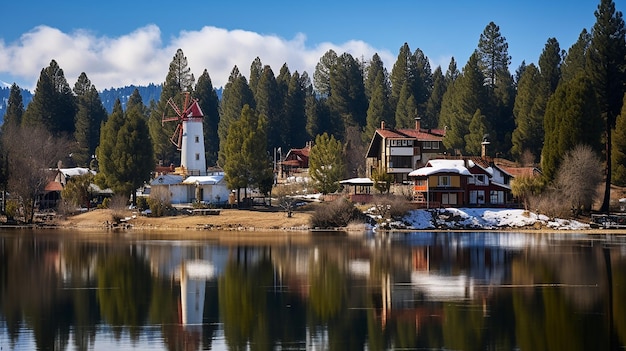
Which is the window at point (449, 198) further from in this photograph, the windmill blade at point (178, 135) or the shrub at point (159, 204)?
the windmill blade at point (178, 135)

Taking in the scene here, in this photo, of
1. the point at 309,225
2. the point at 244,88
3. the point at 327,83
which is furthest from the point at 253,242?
the point at 327,83

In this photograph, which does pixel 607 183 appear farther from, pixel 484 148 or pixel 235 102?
pixel 235 102

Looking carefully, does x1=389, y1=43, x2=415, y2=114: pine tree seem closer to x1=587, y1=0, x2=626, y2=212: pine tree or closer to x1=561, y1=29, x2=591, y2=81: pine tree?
x1=561, y1=29, x2=591, y2=81: pine tree

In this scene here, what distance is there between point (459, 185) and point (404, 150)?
13.3m

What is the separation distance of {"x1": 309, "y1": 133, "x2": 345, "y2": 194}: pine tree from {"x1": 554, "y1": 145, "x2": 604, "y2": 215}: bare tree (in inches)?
811

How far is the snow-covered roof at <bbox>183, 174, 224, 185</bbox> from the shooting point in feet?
280

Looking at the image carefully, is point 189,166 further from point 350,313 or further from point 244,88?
point 350,313

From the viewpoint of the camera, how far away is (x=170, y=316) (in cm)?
2892

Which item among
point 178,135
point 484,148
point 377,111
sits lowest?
point 484,148

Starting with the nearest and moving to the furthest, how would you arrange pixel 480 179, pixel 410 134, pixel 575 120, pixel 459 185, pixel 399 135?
pixel 575 120 < pixel 459 185 < pixel 480 179 < pixel 399 135 < pixel 410 134

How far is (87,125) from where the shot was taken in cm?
11881

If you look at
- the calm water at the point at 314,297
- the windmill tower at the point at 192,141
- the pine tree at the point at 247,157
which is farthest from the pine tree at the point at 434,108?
the calm water at the point at 314,297

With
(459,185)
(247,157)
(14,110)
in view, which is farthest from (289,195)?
(14,110)

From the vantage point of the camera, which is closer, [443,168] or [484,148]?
[443,168]
